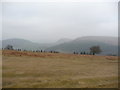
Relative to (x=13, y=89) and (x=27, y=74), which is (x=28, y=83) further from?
(x=27, y=74)

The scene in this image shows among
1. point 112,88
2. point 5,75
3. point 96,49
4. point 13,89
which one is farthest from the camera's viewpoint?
point 96,49

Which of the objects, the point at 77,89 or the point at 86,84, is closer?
the point at 77,89

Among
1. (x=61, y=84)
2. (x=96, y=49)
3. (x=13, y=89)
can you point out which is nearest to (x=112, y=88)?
(x=61, y=84)

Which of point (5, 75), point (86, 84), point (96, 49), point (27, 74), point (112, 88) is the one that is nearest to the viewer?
point (112, 88)

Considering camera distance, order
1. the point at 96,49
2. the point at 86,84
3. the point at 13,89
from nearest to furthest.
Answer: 1. the point at 13,89
2. the point at 86,84
3. the point at 96,49

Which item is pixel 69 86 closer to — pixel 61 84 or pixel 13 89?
pixel 61 84

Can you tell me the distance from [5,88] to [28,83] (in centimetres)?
129

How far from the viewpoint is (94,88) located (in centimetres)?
761

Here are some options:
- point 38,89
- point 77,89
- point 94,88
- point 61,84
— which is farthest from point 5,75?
point 94,88

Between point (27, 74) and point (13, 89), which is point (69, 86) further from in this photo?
point (27, 74)

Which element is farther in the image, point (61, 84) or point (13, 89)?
point (61, 84)

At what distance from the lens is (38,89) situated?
731 centimetres

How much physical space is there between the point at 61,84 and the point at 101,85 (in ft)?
7.57

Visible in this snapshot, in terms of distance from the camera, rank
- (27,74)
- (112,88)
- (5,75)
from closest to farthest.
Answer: (112,88) → (5,75) → (27,74)
